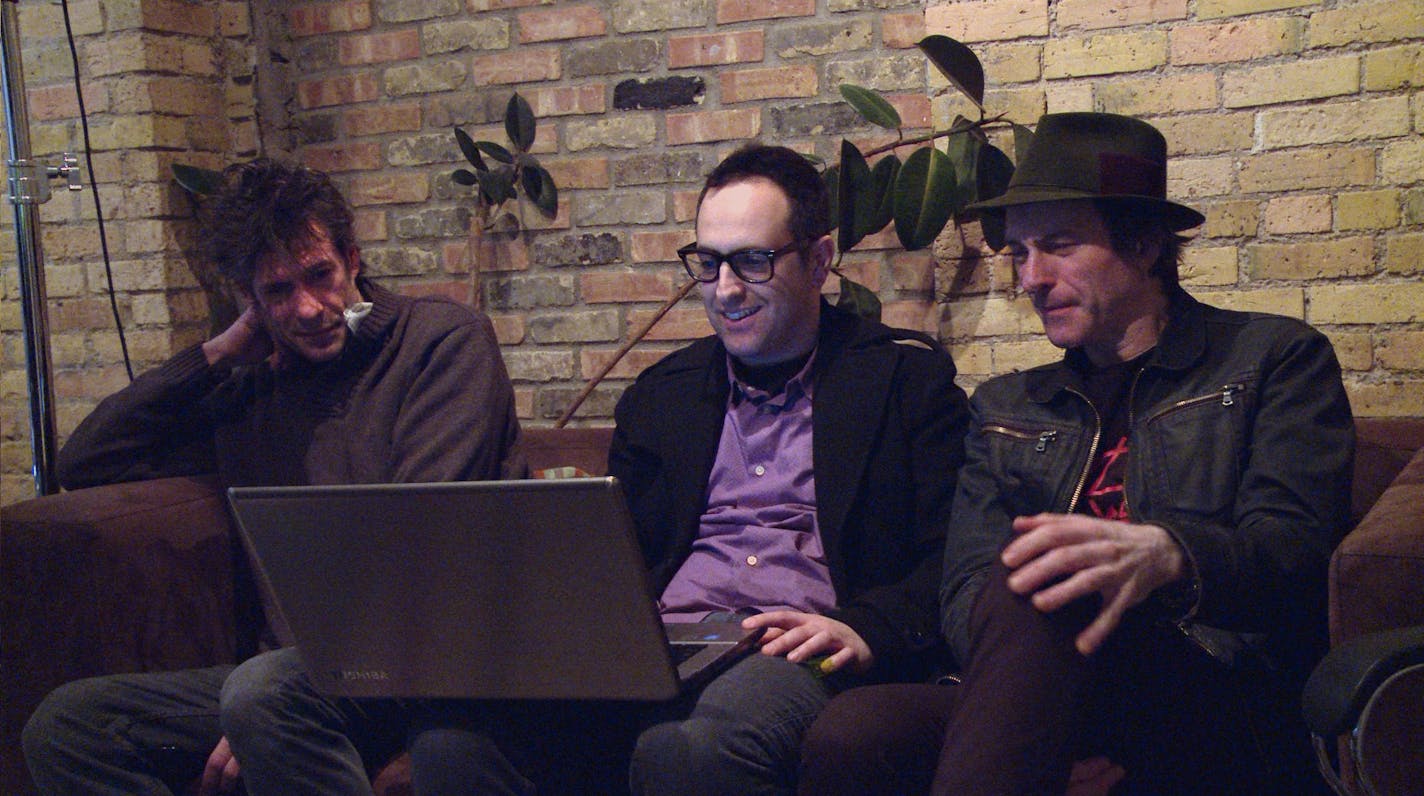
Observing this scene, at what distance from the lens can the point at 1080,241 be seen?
1854mm

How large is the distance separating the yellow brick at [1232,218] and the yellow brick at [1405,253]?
209mm

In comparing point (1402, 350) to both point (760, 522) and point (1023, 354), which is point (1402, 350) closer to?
point (1023, 354)

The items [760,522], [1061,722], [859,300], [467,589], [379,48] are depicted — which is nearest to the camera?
[1061,722]

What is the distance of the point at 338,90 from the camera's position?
3.17 m

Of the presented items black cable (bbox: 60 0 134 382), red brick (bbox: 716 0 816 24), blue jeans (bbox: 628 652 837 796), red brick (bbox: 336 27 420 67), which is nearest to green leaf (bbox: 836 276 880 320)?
red brick (bbox: 716 0 816 24)

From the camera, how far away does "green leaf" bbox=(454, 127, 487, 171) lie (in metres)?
2.86

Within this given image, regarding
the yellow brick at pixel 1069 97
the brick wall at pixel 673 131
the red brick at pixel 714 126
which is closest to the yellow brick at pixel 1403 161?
the brick wall at pixel 673 131

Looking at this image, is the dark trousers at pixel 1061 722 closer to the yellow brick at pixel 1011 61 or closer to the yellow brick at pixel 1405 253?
the yellow brick at pixel 1405 253

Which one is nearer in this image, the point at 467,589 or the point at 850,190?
the point at 467,589

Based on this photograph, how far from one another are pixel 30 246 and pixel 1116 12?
197 cm

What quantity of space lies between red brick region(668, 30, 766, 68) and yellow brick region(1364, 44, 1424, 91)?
116cm

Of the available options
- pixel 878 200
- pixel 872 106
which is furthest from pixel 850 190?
pixel 872 106

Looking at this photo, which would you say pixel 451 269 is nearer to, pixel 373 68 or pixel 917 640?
pixel 373 68

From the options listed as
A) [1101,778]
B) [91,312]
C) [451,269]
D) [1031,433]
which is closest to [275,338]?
[451,269]
